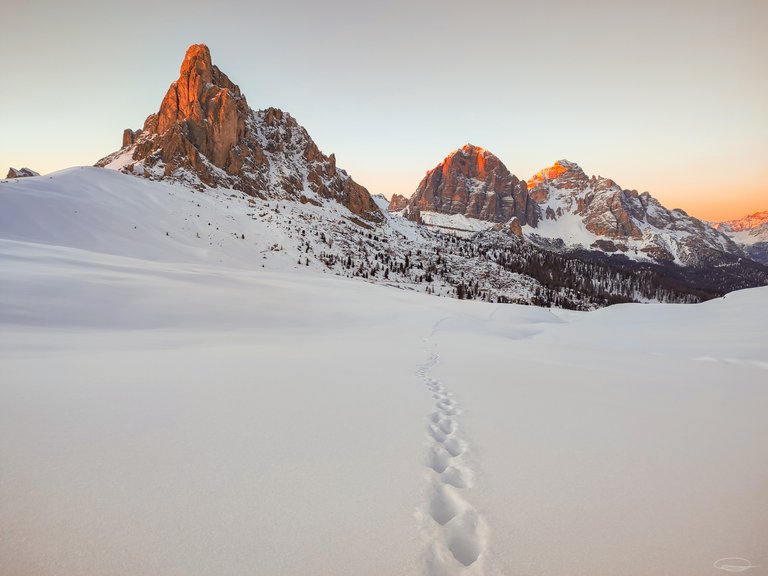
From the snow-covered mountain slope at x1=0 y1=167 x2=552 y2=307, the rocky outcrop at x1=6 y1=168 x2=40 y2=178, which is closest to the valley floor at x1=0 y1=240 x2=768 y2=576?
the snow-covered mountain slope at x1=0 y1=167 x2=552 y2=307

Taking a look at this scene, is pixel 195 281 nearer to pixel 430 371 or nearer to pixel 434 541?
pixel 430 371

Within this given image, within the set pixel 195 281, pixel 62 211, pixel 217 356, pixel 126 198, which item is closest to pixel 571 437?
pixel 217 356

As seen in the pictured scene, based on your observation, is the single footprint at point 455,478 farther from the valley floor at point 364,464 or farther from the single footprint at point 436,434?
the single footprint at point 436,434

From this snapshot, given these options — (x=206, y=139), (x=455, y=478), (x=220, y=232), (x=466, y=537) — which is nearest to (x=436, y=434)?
(x=455, y=478)

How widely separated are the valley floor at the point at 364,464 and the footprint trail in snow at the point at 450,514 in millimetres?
22

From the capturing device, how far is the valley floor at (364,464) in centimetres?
277

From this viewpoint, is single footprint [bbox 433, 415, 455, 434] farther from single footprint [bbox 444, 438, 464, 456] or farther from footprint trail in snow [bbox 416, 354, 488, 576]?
single footprint [bbox 444, 438, 464, 456]

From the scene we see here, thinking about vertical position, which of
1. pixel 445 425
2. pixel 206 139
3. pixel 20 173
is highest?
pixel 206 139

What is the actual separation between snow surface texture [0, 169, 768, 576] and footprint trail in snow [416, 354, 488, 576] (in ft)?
0.06

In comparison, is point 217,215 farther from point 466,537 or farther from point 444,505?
point 466,537

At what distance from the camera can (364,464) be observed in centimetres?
419

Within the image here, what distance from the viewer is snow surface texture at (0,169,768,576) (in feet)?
9.10

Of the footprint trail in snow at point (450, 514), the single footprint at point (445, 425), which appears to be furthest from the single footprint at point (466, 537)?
the single footprint at point (445, 425)

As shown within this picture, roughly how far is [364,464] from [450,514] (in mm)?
1124
